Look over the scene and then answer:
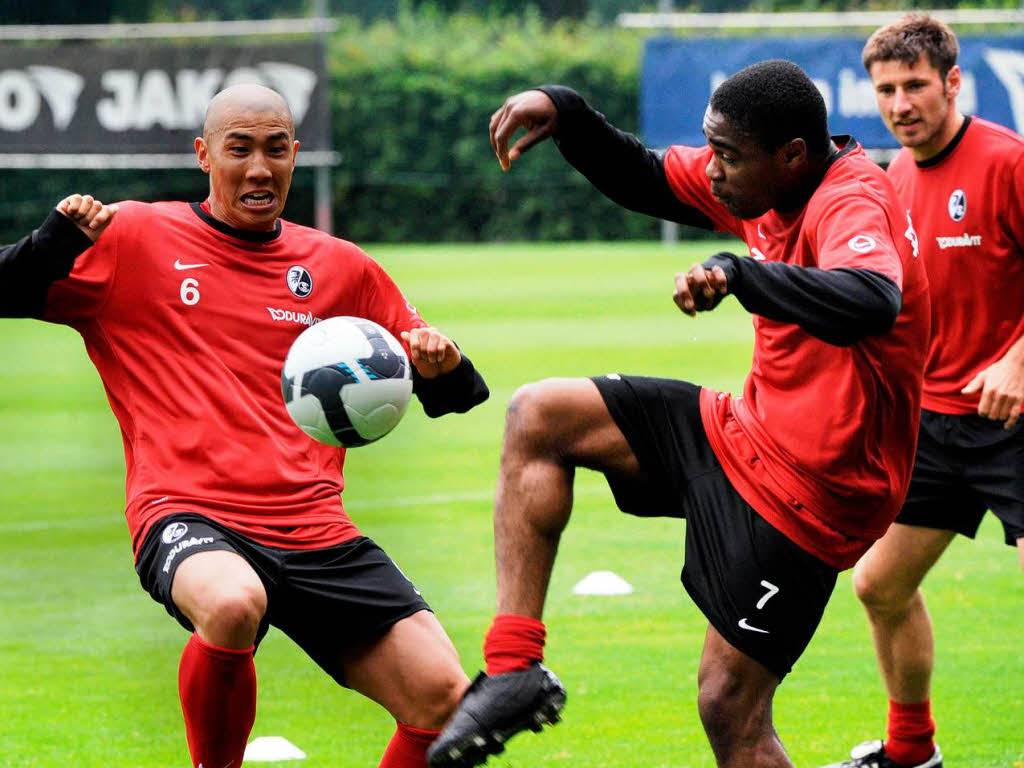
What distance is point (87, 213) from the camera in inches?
209

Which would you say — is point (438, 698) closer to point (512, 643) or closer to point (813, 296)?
point (512, 643)

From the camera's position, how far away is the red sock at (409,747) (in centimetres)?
539

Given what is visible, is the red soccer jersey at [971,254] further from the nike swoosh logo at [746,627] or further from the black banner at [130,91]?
the black banner at [130,91]

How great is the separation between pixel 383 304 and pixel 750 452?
4.79 ft

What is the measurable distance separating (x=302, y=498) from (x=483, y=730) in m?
1.15

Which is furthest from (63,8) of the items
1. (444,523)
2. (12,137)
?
(444,523)

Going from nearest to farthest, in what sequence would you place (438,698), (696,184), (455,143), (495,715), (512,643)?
1. (495,715)
2. (512,643)
3. (438,698)
4. (696,184)
5. (455,143)

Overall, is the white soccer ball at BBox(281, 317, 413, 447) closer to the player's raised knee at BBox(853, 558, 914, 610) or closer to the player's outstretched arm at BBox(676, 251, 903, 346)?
the player's outstretched arm at BBox(676, 251, 903, 346)

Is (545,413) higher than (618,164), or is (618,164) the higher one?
(618,164)

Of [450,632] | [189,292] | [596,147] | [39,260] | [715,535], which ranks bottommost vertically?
[450,632]

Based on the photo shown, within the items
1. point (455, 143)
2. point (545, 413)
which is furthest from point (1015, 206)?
point (455, 143)

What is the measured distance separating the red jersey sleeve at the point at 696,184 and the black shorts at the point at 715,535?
67cm

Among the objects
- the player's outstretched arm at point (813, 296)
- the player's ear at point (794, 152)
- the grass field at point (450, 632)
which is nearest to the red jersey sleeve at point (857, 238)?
the player's outstretched arm at point (813, 296)

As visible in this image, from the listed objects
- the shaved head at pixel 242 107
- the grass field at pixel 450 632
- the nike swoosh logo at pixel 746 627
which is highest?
the shaved head at pixel 242 107
